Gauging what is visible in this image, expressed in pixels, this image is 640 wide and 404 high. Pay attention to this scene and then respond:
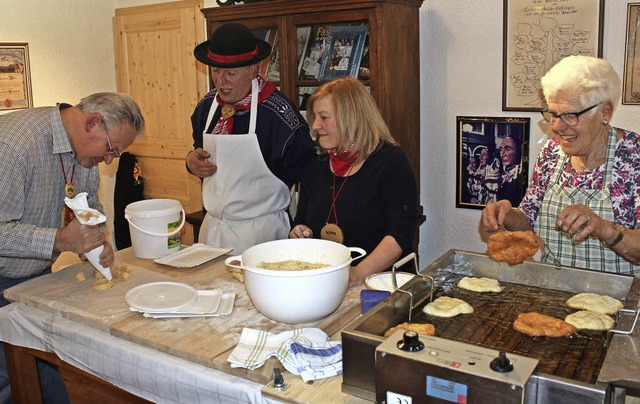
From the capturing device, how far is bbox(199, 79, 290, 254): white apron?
3.01 metres

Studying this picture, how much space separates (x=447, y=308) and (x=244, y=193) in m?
1.54

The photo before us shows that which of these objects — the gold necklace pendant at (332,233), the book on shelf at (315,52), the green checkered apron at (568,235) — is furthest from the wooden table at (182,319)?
the book on shelf at (315,52)

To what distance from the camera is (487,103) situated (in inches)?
138

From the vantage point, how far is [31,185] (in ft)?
→ 7.73

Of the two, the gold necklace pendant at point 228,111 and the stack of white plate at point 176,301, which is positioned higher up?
the gold necklace pendant at point 228,111

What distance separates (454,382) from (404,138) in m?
2.46

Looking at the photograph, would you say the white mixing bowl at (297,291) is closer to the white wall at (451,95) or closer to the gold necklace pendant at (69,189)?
the gold necklace pendant at (69,189)

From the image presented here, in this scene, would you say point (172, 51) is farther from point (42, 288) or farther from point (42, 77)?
point (42, 288)

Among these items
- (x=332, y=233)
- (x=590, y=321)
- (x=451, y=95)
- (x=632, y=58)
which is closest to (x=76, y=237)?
(x=332, y=233)

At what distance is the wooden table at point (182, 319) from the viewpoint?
1.60 metres

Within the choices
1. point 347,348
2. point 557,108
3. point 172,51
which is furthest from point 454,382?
point 172,51

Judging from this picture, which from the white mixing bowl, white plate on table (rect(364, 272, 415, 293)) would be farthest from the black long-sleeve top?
the white mixing bowl

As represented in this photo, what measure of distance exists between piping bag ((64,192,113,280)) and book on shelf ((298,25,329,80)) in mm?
1832

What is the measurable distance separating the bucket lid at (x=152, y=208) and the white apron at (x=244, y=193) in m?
0.41
